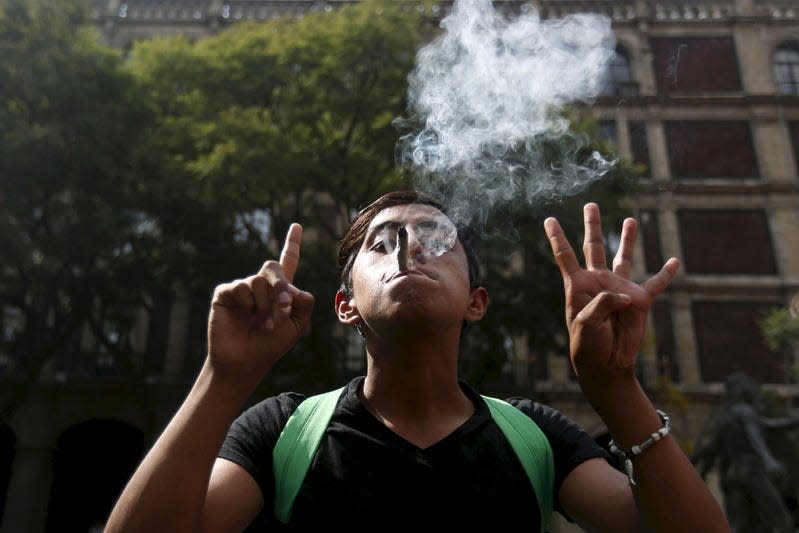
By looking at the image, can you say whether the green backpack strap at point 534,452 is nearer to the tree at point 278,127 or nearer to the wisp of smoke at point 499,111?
the wisp of smoke at point 499,111

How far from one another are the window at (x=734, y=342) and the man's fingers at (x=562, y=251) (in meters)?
18.4

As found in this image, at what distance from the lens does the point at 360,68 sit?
1212 centimetres

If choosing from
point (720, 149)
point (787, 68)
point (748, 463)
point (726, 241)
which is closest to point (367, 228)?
point (748, 463)

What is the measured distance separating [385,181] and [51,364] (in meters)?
10.6

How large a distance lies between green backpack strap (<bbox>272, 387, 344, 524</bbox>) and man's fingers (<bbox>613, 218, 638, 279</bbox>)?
32.4 inches

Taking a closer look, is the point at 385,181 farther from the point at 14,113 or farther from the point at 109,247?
the point at 14,113

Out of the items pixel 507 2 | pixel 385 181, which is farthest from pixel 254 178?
pixel 507 2

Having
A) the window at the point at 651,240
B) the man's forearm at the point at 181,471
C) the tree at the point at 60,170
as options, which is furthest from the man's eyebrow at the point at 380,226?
the window at the point at 651,240

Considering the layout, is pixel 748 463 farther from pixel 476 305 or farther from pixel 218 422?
pixel 218 422

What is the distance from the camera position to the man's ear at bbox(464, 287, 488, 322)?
2.28m

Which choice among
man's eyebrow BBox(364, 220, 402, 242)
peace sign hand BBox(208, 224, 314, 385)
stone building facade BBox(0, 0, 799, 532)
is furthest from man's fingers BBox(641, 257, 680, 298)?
stone building facade BBox(0, 0, 799, 532)

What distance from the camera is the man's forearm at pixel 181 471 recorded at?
1559mm

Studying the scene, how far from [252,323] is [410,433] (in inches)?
20.0

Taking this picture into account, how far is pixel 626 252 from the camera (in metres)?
1.97
